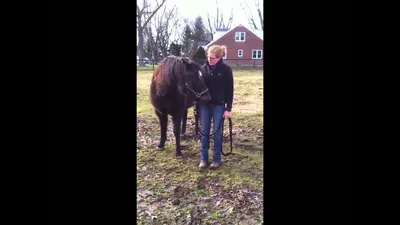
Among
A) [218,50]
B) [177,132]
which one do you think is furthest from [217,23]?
[177,132]

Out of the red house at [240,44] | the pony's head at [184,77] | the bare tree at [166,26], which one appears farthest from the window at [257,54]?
the bare tree at [166,26]

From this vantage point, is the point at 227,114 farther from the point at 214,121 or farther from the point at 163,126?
the point at 163,126

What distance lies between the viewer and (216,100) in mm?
1763

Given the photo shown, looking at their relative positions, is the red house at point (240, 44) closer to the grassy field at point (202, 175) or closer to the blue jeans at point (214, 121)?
the grassy field at point (202, 175)

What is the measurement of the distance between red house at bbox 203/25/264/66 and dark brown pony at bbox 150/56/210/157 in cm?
16

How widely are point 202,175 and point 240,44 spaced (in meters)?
0.65

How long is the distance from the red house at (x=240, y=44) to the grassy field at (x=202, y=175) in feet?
0.23

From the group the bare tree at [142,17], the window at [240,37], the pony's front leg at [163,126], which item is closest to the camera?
the bare tree at [142,17]

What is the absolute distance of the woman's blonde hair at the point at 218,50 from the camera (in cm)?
168
